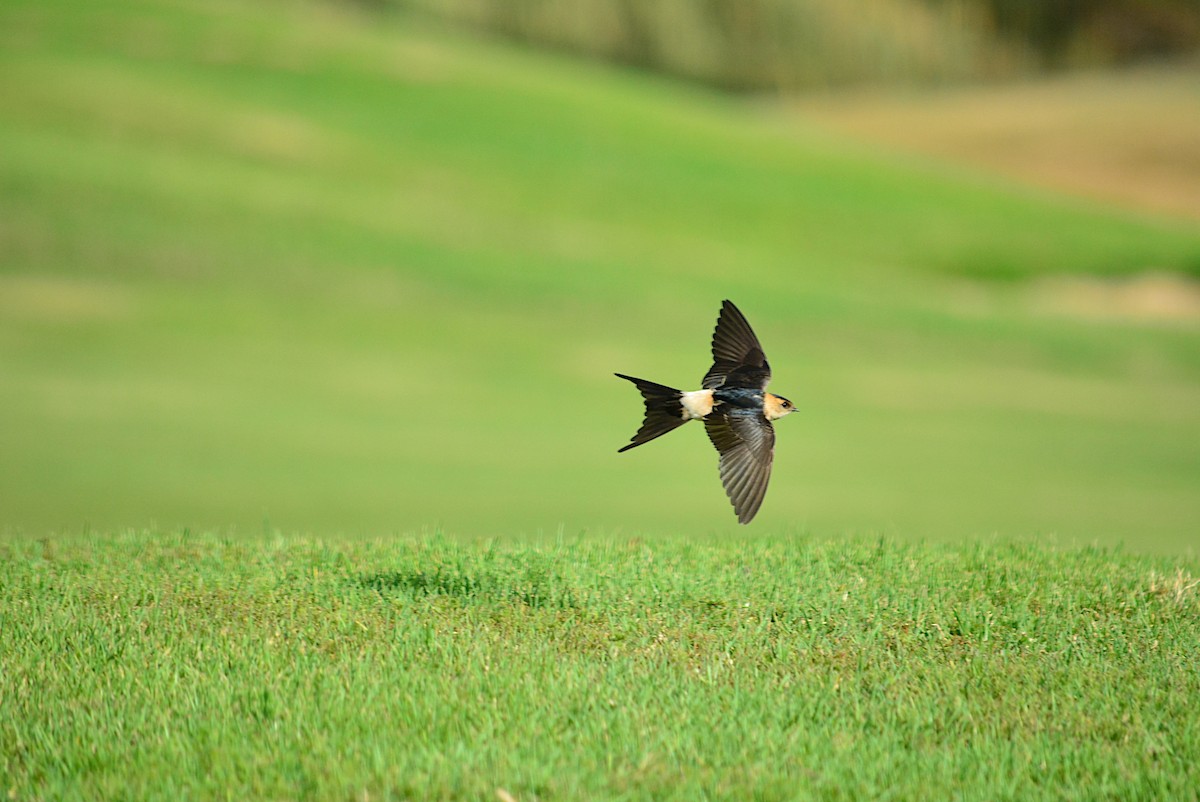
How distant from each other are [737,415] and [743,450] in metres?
0.13

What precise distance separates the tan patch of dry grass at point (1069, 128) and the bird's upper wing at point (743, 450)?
96.3 feet

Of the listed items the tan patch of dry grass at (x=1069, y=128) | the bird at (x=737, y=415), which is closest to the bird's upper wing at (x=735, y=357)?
the bird at (x=737, y=415)

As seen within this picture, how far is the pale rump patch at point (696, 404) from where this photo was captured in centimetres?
458

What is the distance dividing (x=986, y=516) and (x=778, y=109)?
99.9 ft

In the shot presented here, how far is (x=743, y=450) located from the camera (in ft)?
15.3

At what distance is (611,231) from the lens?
80.1ft

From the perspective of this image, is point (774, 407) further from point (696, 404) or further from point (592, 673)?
point (592, 673)

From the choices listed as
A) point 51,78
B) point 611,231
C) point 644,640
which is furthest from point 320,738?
point 51,78

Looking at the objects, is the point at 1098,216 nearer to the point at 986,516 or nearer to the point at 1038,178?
the point at 1038,178

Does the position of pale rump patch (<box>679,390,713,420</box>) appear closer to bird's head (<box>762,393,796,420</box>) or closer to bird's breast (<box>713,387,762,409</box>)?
bird's breast (<box>713,387,762,409</box>)

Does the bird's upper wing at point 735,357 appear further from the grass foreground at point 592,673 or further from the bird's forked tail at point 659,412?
the grass foreground at point 592,673

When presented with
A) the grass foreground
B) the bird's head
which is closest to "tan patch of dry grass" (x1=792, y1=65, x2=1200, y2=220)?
the grass foreground

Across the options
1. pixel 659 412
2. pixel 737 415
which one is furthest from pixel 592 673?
pixel 737 415

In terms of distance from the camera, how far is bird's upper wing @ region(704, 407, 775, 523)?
4617mm
